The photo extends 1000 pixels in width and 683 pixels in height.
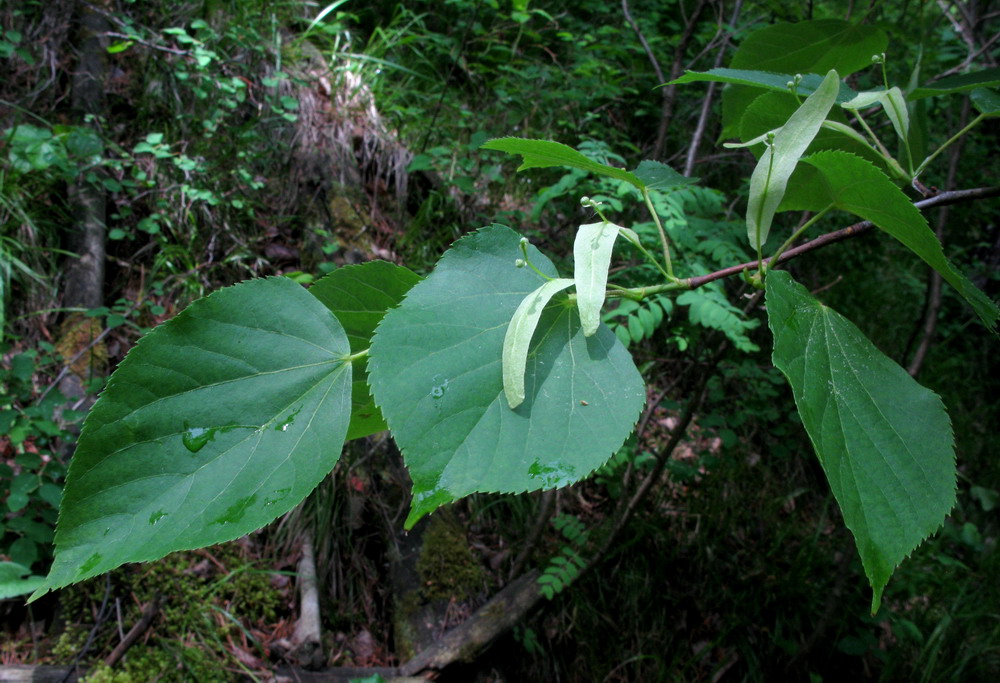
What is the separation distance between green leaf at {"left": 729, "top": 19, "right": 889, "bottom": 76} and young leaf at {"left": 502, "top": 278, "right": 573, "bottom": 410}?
53cm

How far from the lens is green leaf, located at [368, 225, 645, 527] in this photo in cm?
37

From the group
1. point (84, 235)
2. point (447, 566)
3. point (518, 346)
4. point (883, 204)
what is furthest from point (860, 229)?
point (84, 235)

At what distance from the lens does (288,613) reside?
2.05 metres

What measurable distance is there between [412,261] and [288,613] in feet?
5.02

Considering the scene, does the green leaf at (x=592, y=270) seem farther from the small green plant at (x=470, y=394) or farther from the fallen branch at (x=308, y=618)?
the fallen branch at (x=308, y=618)

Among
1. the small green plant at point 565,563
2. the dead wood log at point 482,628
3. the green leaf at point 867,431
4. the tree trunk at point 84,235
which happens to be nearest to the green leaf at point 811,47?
the green leaf at point 867,431

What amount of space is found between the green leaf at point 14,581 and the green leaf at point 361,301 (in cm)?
150

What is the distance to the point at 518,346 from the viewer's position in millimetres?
385

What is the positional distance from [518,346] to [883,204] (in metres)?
0.26

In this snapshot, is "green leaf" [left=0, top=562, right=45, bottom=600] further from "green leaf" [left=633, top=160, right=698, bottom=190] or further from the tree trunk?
"green leaf" [left=633, top=160, right=698, bottom=190]

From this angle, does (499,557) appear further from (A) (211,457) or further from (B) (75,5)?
(B) (75,5)

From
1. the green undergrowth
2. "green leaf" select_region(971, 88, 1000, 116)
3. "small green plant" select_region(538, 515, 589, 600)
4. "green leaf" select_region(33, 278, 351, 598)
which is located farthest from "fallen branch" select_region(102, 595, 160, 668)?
"green leaf" select_region(971, 88, 1000, 116)

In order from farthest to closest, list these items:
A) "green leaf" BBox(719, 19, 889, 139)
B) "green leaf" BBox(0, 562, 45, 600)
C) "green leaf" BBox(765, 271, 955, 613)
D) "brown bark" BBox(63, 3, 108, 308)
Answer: "brown bark" BBox(63, 3, 108, 308) → "green leaf" BBox(0, 562, 45, 600) → "green leaf" BBox(719, 19, 889, 139) → "green leaf" BBox(765, 271, 955, 613)

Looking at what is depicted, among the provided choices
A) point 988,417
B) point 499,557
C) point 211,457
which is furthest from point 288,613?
point 988,417
